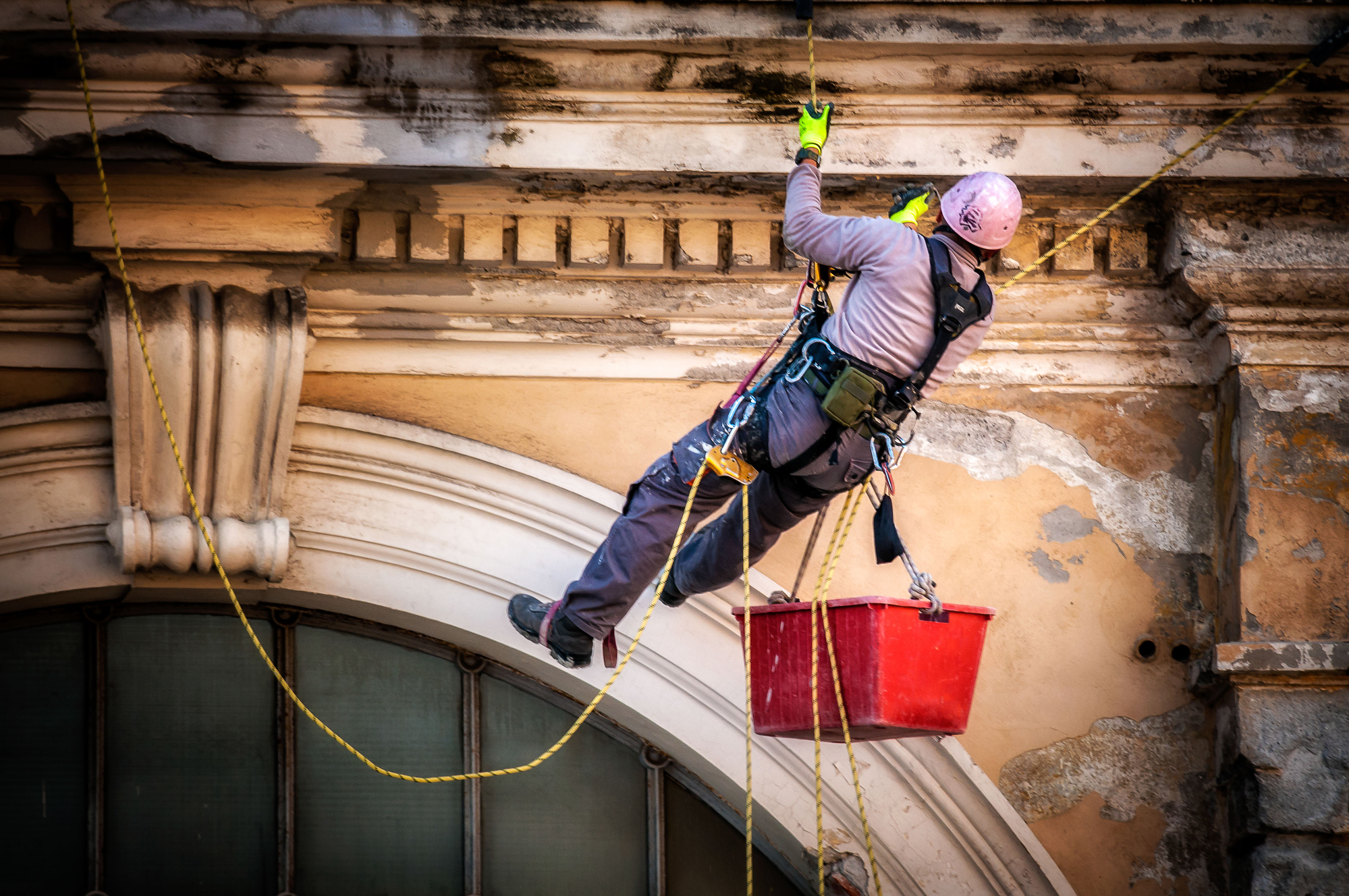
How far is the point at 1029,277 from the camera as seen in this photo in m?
3.95

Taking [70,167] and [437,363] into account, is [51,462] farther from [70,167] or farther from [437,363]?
[437,363]

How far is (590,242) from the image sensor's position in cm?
388

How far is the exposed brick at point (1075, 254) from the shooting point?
3.93 meters

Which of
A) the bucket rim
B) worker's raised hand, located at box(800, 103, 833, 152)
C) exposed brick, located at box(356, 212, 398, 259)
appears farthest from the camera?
exposed brick, located at box(356, 212, 398, 259)

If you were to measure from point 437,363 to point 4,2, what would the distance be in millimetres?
1422

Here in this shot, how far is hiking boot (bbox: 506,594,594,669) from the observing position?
3.39m

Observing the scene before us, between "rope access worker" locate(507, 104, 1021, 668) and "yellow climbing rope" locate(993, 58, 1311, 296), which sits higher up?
"yellow climbing rope" locate(993, 58, 1311, 296)

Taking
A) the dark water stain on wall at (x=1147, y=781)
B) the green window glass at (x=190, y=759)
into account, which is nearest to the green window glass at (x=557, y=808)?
the green window glass at (x=190, y=759)

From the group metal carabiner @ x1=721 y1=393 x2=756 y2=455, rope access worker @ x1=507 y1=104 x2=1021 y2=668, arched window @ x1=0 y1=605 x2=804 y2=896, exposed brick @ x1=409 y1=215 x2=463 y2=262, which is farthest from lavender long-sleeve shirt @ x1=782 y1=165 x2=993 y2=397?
arched window @ x1=0 y1=605 x2=804 y2=896

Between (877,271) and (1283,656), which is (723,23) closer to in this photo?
(877,271)

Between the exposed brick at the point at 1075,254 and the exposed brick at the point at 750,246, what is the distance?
841 millimetres

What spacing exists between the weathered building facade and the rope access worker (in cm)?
55

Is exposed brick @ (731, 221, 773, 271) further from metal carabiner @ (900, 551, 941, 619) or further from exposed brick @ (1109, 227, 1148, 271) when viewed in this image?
metal carabiner @ (900, 551, 941, 619)

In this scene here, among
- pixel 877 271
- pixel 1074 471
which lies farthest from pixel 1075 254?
pixel 877 271
